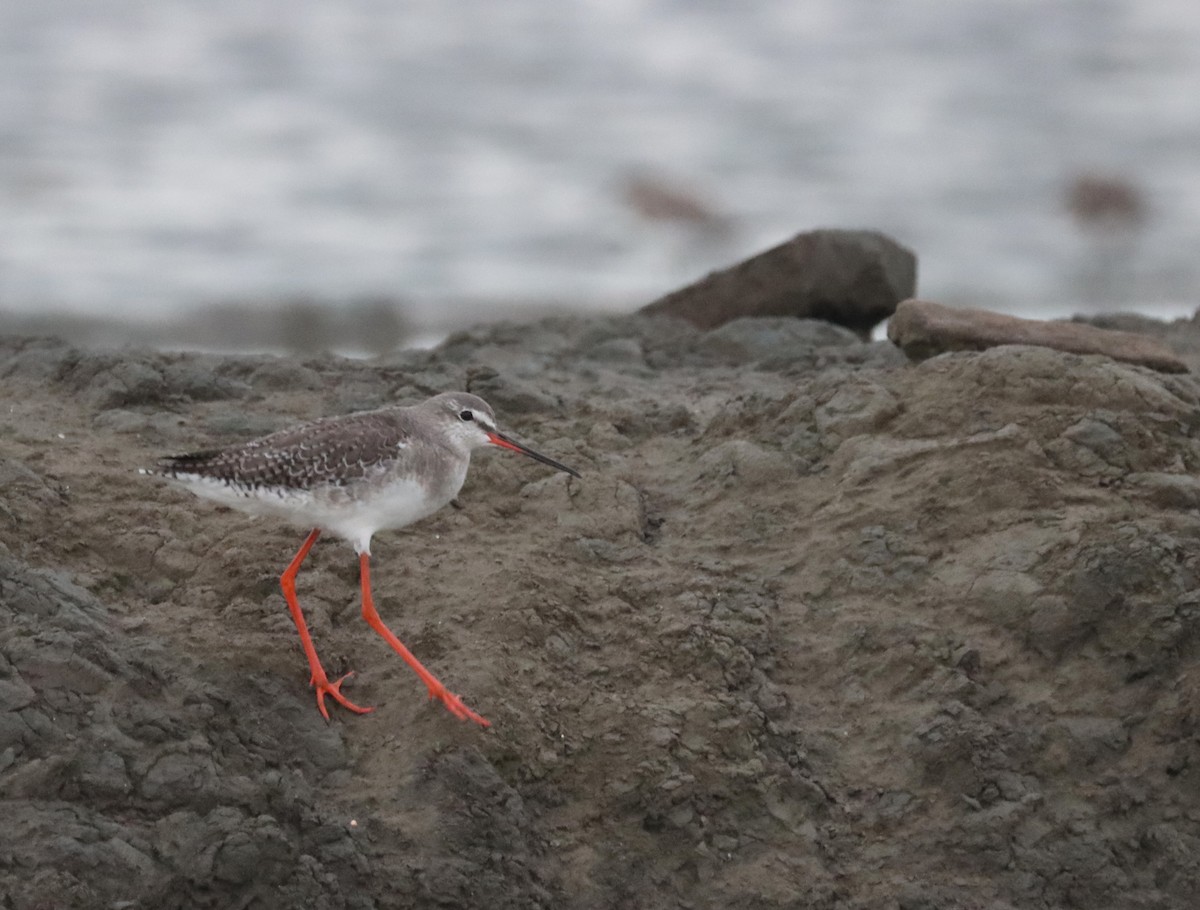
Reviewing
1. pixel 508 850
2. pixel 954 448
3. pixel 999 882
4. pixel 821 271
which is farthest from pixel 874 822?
pixel 821 271

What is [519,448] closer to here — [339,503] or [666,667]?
[339,503]

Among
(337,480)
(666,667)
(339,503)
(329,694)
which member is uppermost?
(337,480)

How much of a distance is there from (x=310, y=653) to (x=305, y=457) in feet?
3.31

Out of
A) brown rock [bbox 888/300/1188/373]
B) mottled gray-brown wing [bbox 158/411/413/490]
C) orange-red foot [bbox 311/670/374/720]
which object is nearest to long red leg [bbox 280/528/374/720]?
orange-red foot [bbox 311/670/374/720]

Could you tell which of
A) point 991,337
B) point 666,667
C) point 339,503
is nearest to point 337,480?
point 339,503

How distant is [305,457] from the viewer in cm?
810

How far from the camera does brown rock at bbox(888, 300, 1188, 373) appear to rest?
388 inches

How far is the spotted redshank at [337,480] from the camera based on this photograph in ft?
26.1

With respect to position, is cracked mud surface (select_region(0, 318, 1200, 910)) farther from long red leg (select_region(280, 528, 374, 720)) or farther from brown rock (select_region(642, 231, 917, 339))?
brown rock (select_region(642, 231, 917, 339))

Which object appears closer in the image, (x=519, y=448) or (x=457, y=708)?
(x=457, y=708)

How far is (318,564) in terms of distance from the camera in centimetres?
876

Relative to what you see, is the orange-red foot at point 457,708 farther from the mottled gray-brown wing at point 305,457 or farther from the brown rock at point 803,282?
the brown rock at point 803,282

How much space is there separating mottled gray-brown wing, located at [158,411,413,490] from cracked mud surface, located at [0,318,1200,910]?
62cm

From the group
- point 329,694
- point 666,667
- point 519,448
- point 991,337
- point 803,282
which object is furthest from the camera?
point 803,282
